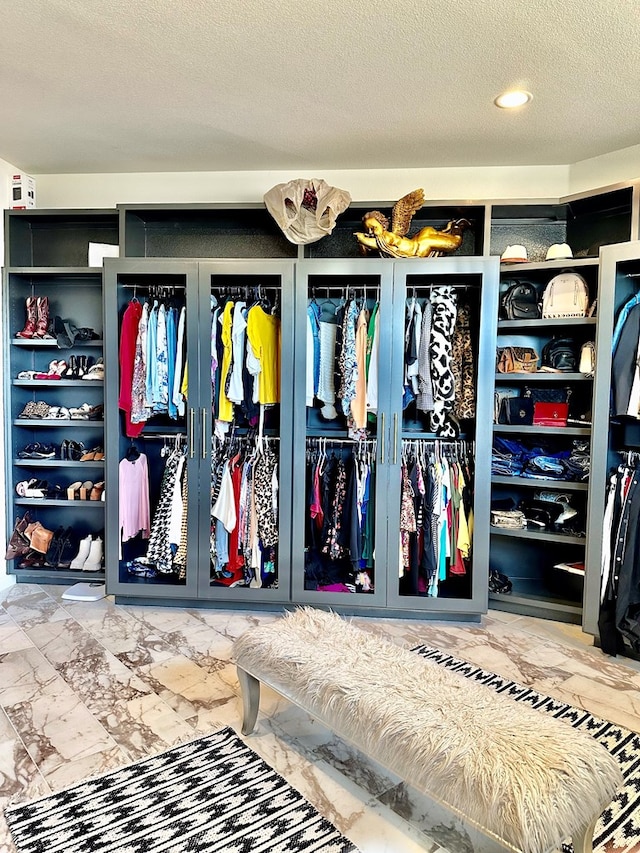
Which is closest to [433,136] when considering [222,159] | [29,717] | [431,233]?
[431,233]

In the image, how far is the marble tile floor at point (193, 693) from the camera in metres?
1.86

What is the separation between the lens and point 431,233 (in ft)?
10.7

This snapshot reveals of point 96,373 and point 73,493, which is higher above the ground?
point 96,373

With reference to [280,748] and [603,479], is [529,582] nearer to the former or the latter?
[603,479]

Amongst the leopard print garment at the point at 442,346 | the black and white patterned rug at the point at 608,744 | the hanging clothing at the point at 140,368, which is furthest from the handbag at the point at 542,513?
the hanging clothing at the point at 140,368

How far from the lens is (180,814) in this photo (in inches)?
70.3

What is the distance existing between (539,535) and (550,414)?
2.33 feet

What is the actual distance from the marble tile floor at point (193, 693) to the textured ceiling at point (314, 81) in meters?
2.70

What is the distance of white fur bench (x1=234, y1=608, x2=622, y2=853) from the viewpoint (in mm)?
1304

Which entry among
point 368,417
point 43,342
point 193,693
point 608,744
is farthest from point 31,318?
point 608,744

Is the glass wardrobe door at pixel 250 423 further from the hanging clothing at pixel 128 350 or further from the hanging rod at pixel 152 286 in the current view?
the hanging clothing at pixel 128 350

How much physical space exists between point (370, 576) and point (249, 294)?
1.84 meters

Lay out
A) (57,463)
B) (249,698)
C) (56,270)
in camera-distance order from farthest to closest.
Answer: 1. (57,463)
2. (56,270)
3. (249,698)

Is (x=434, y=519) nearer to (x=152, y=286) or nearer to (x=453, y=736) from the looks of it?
(x=453, y=736)
